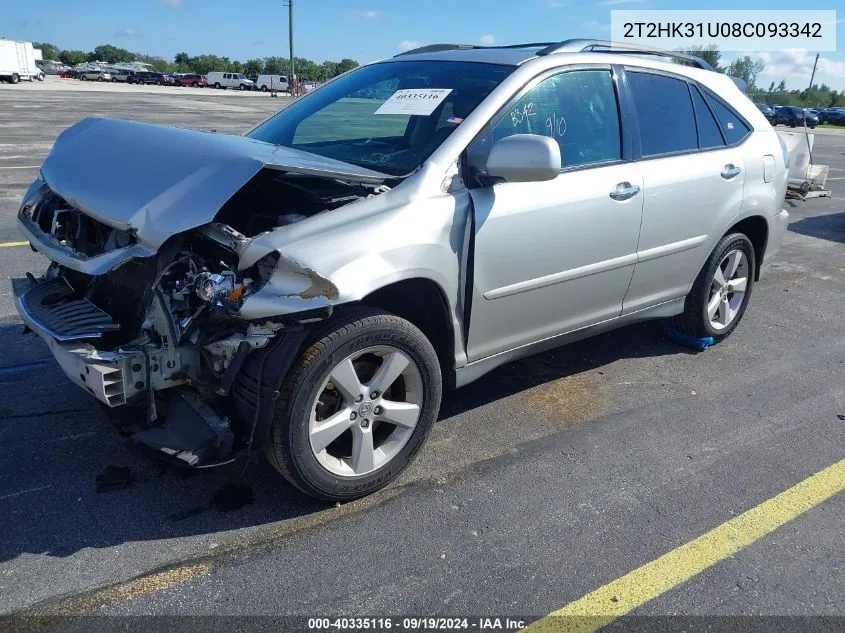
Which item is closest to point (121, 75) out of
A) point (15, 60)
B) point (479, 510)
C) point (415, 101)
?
point (15, 60)

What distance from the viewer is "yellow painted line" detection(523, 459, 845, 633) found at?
2422mm

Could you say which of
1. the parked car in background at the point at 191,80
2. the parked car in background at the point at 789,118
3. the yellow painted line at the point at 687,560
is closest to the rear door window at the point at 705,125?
the yellow painted line at the point at 687,560

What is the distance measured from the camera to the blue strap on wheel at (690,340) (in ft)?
15.8

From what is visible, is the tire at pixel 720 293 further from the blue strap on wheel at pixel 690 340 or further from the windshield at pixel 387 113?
the windshield at pixel 387 113

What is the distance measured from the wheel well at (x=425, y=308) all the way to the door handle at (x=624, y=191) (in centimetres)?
118

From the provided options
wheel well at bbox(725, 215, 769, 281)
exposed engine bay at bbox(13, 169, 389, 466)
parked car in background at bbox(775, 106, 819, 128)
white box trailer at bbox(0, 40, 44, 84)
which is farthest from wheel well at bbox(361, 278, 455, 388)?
white box trailer at bbox(0, 40, 44, 84)

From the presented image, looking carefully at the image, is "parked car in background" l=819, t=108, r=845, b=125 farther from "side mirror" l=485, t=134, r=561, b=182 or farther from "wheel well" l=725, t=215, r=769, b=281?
"side mirror" l=485, t=134, r=561, b=182

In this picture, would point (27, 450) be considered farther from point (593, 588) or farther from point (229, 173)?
point (593, 588)

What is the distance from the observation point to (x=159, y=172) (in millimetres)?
2889

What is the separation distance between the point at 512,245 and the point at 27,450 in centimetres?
244

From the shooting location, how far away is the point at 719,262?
4.59 m

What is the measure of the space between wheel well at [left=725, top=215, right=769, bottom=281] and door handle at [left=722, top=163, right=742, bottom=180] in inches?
16.5

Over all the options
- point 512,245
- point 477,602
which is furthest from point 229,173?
point 477,602

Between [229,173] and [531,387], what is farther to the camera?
[531,387]
